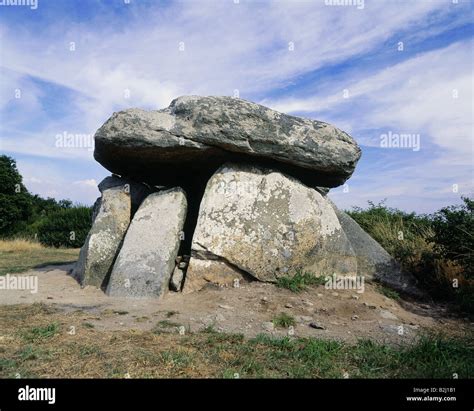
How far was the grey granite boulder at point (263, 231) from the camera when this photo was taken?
27.3ft

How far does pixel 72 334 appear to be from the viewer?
5.66 meters

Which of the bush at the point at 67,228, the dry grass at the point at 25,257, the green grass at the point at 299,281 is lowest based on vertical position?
the green grass at the point at 299,281

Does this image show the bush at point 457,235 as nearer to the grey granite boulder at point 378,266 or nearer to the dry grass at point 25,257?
the grey granite boulder at point 378,266

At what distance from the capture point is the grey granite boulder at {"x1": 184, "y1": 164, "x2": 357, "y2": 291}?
833 centimetres

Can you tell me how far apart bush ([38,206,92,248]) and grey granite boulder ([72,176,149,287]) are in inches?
378

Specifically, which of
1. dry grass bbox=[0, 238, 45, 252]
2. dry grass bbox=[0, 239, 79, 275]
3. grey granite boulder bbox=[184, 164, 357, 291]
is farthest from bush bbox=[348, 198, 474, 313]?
dry grass bbox=[0, 238, 45, 252]

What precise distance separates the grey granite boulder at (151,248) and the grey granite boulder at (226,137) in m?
0.92

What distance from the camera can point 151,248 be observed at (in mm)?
8516

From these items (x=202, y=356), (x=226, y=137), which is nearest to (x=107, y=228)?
(x=226, y=137)

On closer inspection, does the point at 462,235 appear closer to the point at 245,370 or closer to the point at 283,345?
the point at 283,345

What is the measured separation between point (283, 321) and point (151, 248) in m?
3.06
